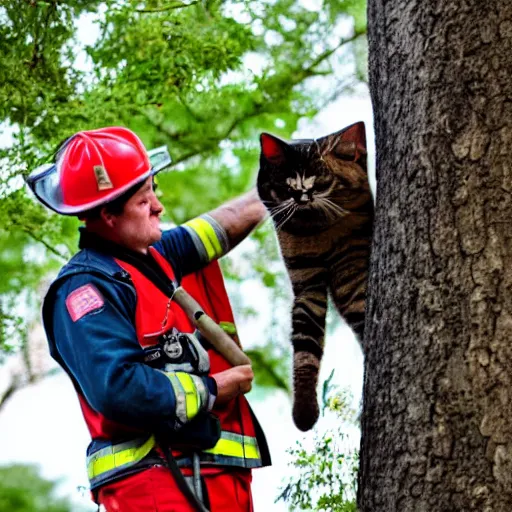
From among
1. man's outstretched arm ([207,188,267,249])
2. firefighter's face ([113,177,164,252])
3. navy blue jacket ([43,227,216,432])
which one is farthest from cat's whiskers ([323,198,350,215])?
navy blue jacket ([43,227,216,432])

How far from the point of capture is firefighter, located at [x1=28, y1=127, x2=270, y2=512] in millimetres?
1927

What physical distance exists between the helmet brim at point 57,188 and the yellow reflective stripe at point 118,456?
1.75ft

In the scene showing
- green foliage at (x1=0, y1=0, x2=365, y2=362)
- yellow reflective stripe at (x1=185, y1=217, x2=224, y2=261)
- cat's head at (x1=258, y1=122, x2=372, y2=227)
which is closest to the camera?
cat's head at (x1=258, y1=122, x2=372, y2=227)

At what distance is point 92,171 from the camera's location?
2090mm

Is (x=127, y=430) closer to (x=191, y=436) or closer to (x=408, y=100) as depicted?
(x=191, y=436)

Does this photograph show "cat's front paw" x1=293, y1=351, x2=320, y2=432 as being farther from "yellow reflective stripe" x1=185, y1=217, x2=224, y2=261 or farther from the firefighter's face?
the firefighter's face

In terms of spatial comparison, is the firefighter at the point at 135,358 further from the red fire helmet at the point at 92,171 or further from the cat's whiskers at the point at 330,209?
the cat's whiskers at the point at 330,209

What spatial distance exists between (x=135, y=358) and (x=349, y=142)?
30.7 inches

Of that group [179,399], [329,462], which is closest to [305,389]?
[329,462]

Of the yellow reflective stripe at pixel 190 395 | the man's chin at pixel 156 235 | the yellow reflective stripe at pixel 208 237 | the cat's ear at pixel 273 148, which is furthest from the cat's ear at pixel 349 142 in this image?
the yellow reflective stripe at pixel 190 395

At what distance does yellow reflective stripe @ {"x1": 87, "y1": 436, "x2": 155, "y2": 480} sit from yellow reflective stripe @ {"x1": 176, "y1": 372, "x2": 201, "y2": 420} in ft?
0.36

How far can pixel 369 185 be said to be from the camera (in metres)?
2.28

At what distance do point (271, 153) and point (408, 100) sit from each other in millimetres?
453

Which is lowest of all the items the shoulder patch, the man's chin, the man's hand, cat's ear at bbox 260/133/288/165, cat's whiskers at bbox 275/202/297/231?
the man's hand
